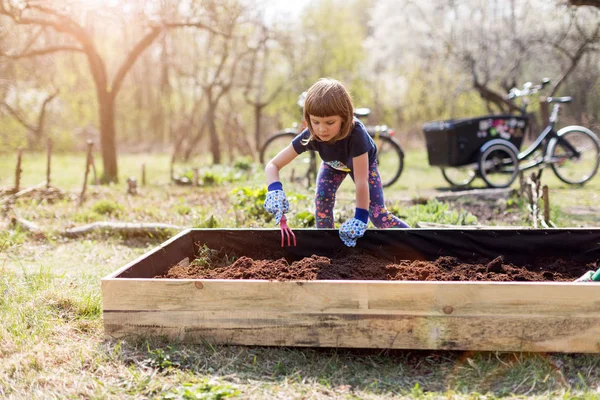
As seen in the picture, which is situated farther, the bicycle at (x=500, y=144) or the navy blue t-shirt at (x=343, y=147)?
the bicycle at (x=500, y=144)

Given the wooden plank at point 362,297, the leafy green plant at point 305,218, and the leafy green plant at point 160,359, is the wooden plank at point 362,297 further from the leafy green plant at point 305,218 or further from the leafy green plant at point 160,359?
the leafy green plant at point 305,218

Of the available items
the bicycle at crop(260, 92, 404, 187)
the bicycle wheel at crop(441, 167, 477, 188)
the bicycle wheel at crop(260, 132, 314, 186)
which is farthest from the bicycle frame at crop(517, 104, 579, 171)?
the bicycle wheel at crop(260, 132, 314, 186)

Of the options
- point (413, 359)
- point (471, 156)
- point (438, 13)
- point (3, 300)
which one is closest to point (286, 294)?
point (413, 359)

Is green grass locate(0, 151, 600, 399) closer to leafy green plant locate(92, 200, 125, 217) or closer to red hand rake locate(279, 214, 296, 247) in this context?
red hand rake locate(279, 214, 296, 247)

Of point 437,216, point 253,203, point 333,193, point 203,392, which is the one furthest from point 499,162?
point 203,392

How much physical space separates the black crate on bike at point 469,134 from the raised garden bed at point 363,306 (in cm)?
452

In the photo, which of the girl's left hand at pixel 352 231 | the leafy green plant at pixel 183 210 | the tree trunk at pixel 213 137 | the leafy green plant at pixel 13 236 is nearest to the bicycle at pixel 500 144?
the leafy green plant at pixel 183 210

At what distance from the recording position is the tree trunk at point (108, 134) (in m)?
8.55

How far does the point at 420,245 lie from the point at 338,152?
65cm

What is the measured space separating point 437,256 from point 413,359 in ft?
2.73

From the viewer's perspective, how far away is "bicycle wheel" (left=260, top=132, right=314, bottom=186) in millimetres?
7269

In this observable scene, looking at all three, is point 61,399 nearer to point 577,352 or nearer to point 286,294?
point 286,294

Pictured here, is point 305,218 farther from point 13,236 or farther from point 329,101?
point 13,236

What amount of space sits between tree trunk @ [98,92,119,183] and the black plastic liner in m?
5.90
